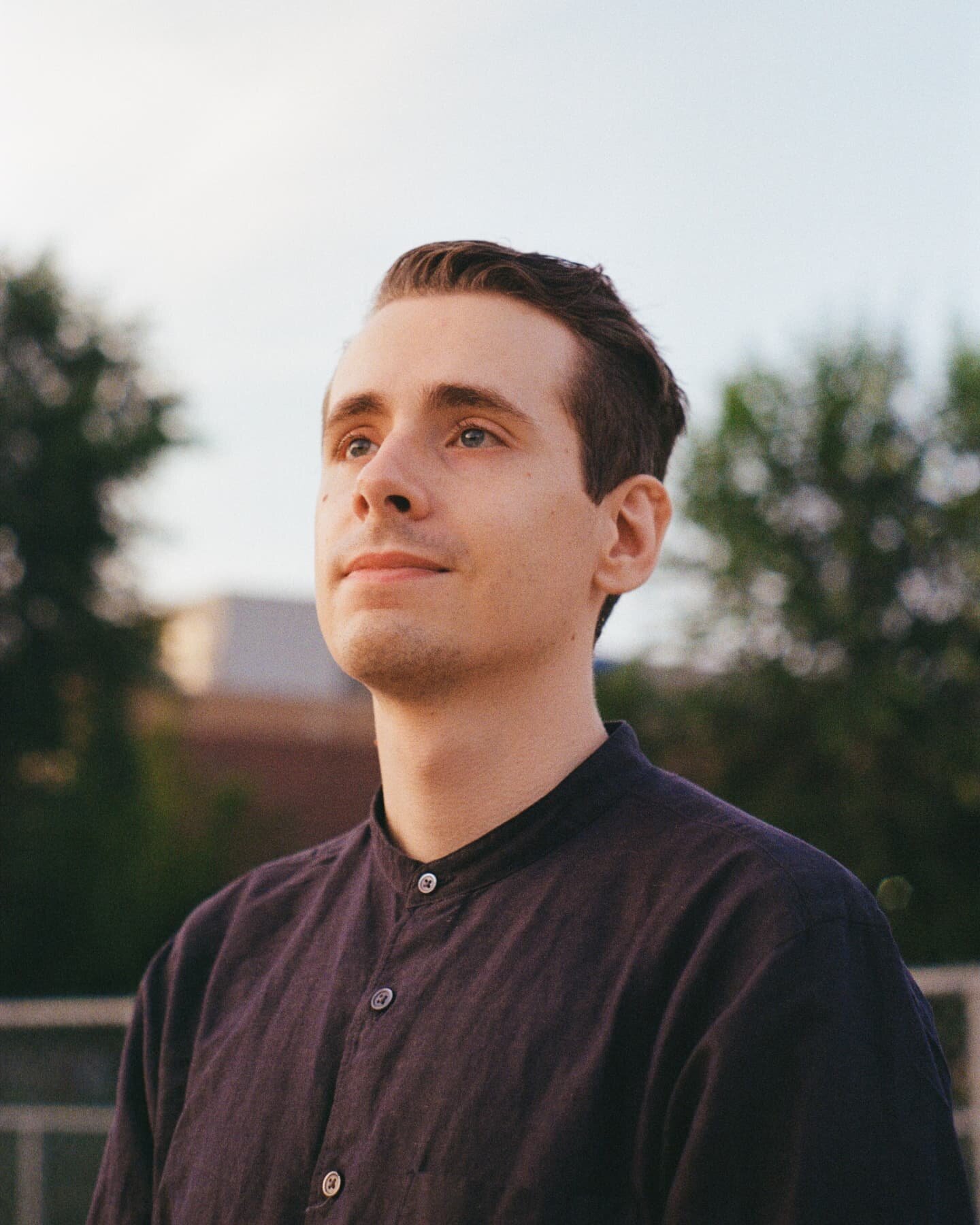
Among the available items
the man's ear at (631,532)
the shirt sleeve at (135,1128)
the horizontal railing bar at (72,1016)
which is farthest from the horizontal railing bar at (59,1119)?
the man's ear at (631,532)

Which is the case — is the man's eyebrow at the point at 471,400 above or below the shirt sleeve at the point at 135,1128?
above

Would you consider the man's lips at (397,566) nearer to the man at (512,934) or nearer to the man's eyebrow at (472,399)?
the man at (512,934)

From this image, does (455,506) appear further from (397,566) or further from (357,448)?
(357,448)

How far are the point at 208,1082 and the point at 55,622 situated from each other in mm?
19162

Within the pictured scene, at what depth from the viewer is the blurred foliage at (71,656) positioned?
20203 millimetres

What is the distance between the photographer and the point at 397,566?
1.98m

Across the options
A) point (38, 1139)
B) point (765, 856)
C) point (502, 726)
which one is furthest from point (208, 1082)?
point (38, 1139)

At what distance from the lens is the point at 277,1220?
5.98 ft

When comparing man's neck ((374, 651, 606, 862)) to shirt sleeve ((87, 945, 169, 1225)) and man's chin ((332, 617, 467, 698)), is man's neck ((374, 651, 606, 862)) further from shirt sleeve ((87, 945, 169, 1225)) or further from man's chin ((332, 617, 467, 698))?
shirt sleeve ((87, 945, 169, 1225))

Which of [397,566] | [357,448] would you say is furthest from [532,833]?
[357,448]

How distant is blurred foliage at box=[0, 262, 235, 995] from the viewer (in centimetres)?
2020

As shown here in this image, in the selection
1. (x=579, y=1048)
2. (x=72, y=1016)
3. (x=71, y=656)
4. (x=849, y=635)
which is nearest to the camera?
(x=579, y=1048)

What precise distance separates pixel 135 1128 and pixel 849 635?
21840 millimetres

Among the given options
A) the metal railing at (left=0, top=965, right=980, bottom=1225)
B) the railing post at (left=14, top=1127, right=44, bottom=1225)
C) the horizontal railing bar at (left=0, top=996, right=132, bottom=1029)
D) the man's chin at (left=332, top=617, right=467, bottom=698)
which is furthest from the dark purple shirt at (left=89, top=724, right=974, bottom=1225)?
the horizontal railing bar at (left=0, top=996, right=132, bottom=1029)
